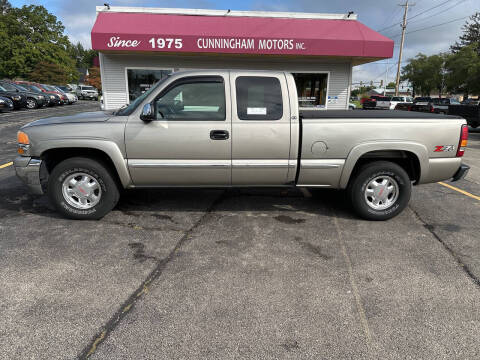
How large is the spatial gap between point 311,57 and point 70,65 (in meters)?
53.3

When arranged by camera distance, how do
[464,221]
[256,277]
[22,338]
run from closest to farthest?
[22,338] < [256,277] < [464,221]

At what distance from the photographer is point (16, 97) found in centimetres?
2030

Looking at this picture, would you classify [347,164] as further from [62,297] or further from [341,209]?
[62,297]

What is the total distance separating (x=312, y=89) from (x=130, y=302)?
496 inches

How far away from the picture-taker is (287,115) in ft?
13.9

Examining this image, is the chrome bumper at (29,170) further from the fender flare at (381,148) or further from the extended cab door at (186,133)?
the fender flare at (381,148)

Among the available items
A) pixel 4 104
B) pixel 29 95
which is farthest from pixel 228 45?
pixel 29 95

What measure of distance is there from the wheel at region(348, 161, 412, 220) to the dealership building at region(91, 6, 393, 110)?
325 inches

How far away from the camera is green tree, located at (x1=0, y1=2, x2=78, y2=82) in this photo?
47562 mm

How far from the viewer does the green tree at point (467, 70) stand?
100 feet

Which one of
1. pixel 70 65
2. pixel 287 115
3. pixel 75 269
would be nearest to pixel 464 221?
pixel 287 115

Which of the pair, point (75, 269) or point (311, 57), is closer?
point (75, 269)

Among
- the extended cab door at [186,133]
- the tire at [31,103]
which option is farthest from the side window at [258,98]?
the tire at [31,103]

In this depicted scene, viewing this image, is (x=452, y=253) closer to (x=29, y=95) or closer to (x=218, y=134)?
(x=218, y=134)
